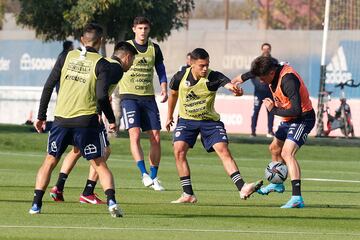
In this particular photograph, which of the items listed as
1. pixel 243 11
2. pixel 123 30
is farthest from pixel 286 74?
pixel 243 11

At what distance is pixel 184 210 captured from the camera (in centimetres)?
1591

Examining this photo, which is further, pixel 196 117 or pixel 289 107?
pixel 196 117

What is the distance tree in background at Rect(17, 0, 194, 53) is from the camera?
110ft

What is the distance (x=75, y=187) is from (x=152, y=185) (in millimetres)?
1150

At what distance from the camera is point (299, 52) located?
41.5 meters

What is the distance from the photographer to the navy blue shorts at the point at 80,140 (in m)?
14.7

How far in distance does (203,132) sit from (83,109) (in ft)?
9.43

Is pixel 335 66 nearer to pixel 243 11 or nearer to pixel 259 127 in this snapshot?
pixel 259 127

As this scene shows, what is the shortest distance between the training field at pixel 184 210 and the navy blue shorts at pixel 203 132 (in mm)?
820

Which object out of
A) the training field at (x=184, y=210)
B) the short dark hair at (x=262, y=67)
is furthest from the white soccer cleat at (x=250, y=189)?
the short dark hair at (x=262, y=67)

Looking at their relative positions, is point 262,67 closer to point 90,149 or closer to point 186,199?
point 186,199

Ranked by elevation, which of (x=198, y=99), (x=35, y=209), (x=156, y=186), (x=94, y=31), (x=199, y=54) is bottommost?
(x=156, y=186)

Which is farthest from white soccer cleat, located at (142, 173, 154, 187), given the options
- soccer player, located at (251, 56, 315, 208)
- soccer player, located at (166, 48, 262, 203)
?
soccer player, located at (251, 56, 315, 208)

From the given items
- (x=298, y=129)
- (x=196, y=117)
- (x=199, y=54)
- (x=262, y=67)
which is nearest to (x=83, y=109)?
(x=199, y=54)
